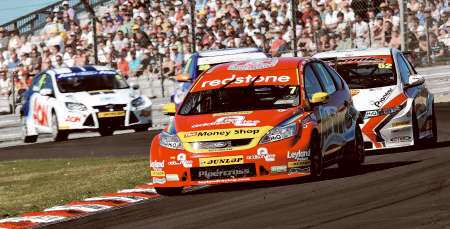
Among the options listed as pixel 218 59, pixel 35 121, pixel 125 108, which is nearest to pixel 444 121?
pixel 218 59

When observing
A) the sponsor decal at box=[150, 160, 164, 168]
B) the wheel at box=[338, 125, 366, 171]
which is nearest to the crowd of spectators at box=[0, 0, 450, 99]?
the wheel at box=[338, 125, 366, 171]

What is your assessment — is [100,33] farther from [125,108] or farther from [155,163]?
[155,163]

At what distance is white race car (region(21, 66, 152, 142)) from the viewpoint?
24375mm

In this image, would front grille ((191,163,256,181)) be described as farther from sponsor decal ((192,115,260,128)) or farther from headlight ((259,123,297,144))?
sponsor decal ((192,115,260,128))

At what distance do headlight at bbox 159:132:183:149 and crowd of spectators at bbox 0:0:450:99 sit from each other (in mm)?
12807

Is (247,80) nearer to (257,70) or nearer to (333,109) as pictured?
(257,70)

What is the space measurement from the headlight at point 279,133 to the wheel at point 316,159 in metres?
0.26

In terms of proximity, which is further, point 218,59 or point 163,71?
point 163,71

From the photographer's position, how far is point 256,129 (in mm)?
12008

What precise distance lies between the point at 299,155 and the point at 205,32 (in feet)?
51.1

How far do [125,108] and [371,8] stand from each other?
5.08 m

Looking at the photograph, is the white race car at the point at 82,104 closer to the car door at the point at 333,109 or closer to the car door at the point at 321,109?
the car door at the point at 333,109

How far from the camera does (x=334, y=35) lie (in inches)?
992

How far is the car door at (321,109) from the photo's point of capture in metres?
12.7
